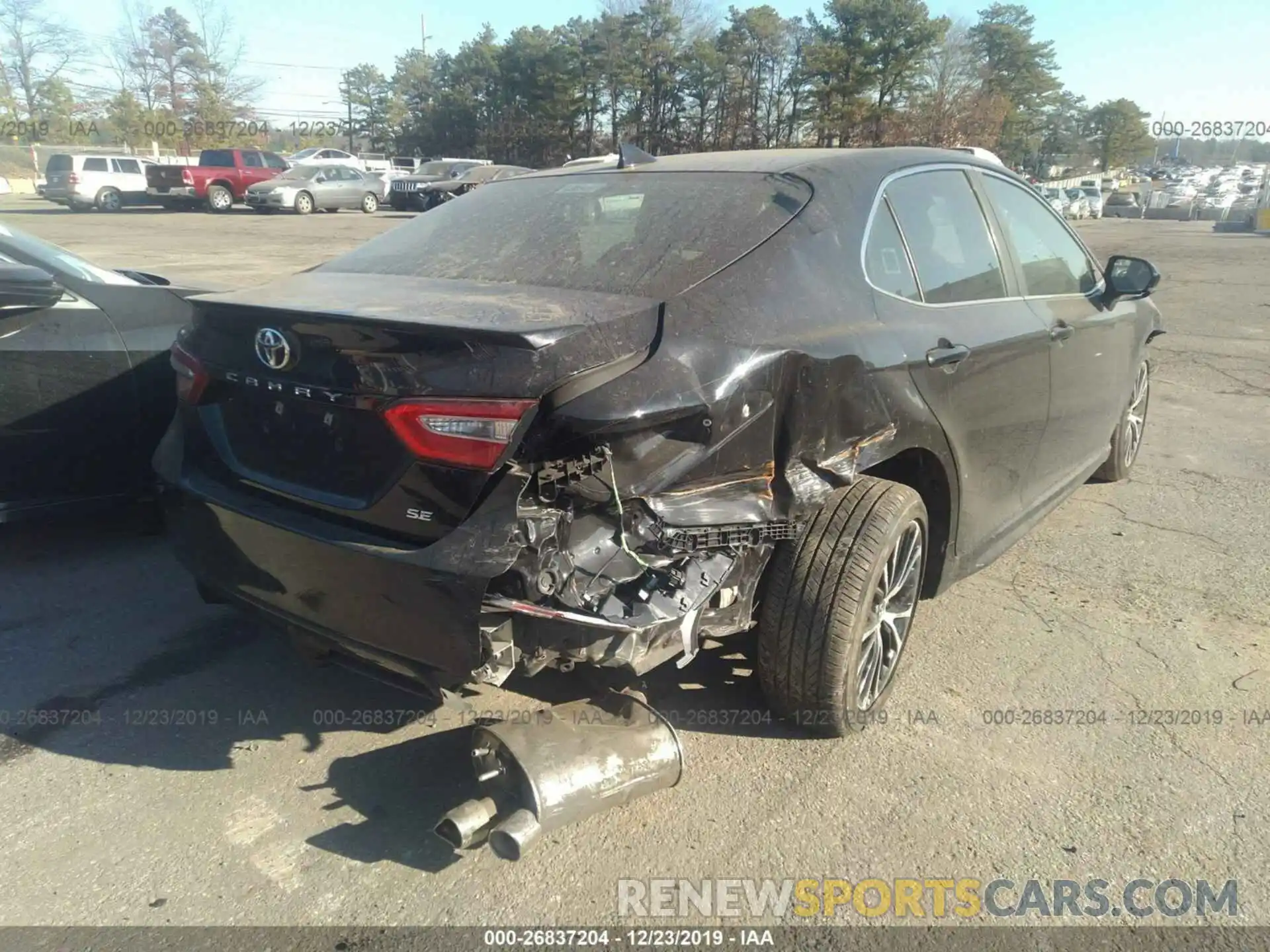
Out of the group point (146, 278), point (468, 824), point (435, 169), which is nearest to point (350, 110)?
point (435, 169)

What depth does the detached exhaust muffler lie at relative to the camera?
90.6 inches

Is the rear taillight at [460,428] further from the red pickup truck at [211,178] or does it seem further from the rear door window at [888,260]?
the red pickup truck at [211,178]

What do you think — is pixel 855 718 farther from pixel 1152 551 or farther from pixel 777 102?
pixel 777 102

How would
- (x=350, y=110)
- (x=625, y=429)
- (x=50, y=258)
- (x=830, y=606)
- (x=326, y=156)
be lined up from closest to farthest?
(x=625, y=429), (x=830, y=606), (x=50, y=258), (x=326, y=156), (x=350, y=110)

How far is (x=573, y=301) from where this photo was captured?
2.54 m

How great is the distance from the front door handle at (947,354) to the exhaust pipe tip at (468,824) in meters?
1.85

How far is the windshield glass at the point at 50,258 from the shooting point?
4.16 metres

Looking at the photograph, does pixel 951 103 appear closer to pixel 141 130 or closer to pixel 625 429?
pixel 141 130

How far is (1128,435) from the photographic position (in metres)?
5.38

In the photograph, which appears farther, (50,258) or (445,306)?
(50,258)

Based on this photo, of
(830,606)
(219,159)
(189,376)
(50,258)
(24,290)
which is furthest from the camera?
(219,159)

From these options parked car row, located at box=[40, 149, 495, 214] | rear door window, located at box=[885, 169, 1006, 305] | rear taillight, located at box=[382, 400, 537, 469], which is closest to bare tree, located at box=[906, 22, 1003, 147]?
parked car row, located at box=[40, 149, 495, 214]

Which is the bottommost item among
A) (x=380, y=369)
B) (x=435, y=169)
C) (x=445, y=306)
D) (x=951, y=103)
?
(x=435, y=169)

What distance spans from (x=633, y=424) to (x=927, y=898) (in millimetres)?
1376
